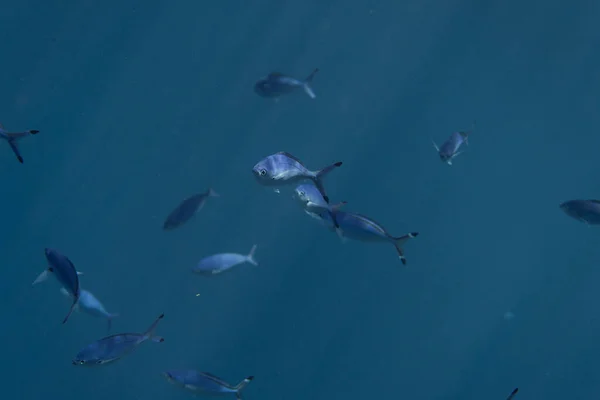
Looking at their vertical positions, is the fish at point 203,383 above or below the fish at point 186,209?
below

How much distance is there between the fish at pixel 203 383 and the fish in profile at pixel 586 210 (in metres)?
3.28

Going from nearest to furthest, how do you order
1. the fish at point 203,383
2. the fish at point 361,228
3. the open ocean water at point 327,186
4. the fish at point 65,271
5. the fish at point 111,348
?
the fish at point 65,271 < the fish at point 361,228 < the fish at point 111,348 < the fish at point 203,383 < the open ocean water at point 327,186

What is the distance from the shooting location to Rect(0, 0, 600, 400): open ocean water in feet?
28.2

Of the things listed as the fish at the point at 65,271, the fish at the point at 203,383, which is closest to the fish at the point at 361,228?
the fish at the point at 203,383

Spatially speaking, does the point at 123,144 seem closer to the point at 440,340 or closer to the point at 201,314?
the point at 201,314

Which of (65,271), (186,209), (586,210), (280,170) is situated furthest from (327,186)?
(65,271)

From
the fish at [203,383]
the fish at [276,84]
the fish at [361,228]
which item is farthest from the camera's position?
the fish at [276,84]

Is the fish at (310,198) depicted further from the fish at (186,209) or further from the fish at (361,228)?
the fish at (186,209)

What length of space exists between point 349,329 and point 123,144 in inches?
223

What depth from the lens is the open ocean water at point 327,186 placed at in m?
8.61

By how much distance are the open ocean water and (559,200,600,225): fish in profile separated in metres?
5.62

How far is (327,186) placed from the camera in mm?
9945

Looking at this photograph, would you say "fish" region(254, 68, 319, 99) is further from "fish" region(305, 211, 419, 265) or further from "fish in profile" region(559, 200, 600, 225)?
"fish in profile" region(559, 200, 600, 225)

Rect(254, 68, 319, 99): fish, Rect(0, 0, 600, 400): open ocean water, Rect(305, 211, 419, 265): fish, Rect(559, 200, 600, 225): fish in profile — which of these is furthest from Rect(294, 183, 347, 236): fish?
Rect(0, 0, 600, 400): open ocean water
